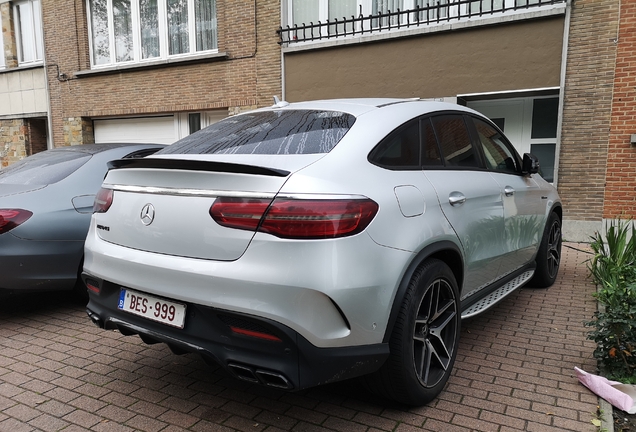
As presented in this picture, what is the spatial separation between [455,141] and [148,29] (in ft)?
40.4

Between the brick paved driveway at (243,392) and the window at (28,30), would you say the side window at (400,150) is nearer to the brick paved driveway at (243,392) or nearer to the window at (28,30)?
the brick paved driveway at (243,392)

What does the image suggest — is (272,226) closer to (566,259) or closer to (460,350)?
(460,350)

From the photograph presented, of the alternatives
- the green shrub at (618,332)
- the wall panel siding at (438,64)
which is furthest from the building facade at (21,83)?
the green shrub at (618,332)

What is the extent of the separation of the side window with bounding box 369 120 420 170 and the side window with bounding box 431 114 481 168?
0.29 meters

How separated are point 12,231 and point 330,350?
300 centimetres

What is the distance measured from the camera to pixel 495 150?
394cm

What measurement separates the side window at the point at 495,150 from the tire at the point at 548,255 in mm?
1070

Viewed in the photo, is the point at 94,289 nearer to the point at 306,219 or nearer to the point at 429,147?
the point at 306,219

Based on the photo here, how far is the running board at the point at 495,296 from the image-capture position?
3.26 meters

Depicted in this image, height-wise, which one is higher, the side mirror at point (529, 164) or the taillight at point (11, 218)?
the side mirror at point (529, 164)

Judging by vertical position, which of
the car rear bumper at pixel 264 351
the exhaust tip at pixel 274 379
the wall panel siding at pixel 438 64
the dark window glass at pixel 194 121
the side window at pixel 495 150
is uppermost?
the wall panel siding at pixel 438 64

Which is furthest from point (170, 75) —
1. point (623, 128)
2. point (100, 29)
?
point (623, 128)

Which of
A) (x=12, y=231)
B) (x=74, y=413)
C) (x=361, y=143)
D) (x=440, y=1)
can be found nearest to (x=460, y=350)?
(x=361, y=143)

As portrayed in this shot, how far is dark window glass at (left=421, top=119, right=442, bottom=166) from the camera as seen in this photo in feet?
9.60
